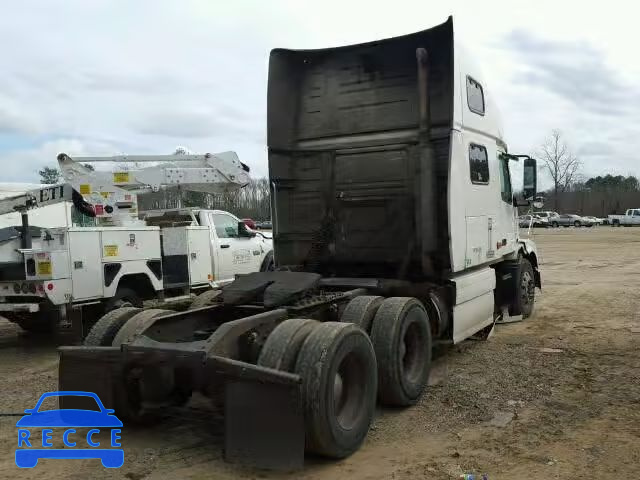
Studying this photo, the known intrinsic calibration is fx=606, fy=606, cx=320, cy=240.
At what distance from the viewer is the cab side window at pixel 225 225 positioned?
38.0 feet

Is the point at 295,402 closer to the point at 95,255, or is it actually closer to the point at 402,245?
the point at 402,245

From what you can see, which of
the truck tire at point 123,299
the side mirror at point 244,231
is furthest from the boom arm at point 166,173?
the truck tire at point 123,299

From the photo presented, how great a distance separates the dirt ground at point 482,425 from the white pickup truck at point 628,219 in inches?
2333

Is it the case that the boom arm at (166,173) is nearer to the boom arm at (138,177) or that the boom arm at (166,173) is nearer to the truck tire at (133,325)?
the boom arm at (138,177)

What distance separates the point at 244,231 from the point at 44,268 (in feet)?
15.3

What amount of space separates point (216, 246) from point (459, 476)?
7889 mm

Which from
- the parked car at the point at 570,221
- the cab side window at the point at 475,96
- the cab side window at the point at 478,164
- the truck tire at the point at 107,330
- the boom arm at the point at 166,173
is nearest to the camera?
the truck tire at the point at 107,330

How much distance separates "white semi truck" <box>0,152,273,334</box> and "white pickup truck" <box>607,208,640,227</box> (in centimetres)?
5884

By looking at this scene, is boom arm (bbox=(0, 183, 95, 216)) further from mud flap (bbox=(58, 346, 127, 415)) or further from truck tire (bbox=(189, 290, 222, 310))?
mud flap (bbox=(58, 346, 127, 415))

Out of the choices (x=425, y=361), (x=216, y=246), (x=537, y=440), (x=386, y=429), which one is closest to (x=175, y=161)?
(x=216, y=246)

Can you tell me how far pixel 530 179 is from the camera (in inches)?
371

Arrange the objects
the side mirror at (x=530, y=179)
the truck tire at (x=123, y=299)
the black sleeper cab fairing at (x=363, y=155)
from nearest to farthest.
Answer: the black sleeper cab fairing at (x=363, y=155)
the truck tire at (x=123, y=299)
the side mirror at (x=530, y=179)

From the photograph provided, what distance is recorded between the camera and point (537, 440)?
15.7 feet

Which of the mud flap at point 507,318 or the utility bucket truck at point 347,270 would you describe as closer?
the utility bucket truck at point 347,270
